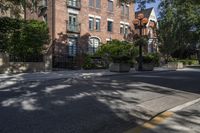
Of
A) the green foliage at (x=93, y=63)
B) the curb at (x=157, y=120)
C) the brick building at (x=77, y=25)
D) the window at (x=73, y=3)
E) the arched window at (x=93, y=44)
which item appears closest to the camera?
the curb at (x=157, y=120)

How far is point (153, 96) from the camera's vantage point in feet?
37.4

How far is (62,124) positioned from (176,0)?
12.7 meters

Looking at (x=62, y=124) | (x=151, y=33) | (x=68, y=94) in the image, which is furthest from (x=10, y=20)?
(x=151, y=33)

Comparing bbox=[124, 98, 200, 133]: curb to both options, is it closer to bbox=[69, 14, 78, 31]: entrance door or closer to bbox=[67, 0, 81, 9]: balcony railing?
bbox=[69, 14, 78, 31]: entrance door

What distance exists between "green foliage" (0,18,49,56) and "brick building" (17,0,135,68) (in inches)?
212

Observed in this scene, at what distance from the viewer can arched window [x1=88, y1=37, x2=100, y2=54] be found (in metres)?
39.6

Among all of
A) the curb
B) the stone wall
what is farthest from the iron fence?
the curb

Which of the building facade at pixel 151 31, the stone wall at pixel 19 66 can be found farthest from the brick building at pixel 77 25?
the building facade at pixel 151 31

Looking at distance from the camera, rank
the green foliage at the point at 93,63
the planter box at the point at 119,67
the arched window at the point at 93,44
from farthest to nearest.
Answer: the arched window at the point at 93,44
the green foliage at the point at 93,63
the planter box at the point at 119,67

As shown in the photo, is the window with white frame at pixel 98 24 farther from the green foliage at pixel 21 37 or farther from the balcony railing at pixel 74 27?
the green foliage at pixel 21 37

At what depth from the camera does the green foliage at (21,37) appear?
2345 cm

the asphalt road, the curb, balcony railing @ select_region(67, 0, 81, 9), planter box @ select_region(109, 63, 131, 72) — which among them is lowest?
the curb

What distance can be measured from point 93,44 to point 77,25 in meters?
3.79

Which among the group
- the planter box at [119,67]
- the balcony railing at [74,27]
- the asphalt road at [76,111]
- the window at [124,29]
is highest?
the window at [124,29]
